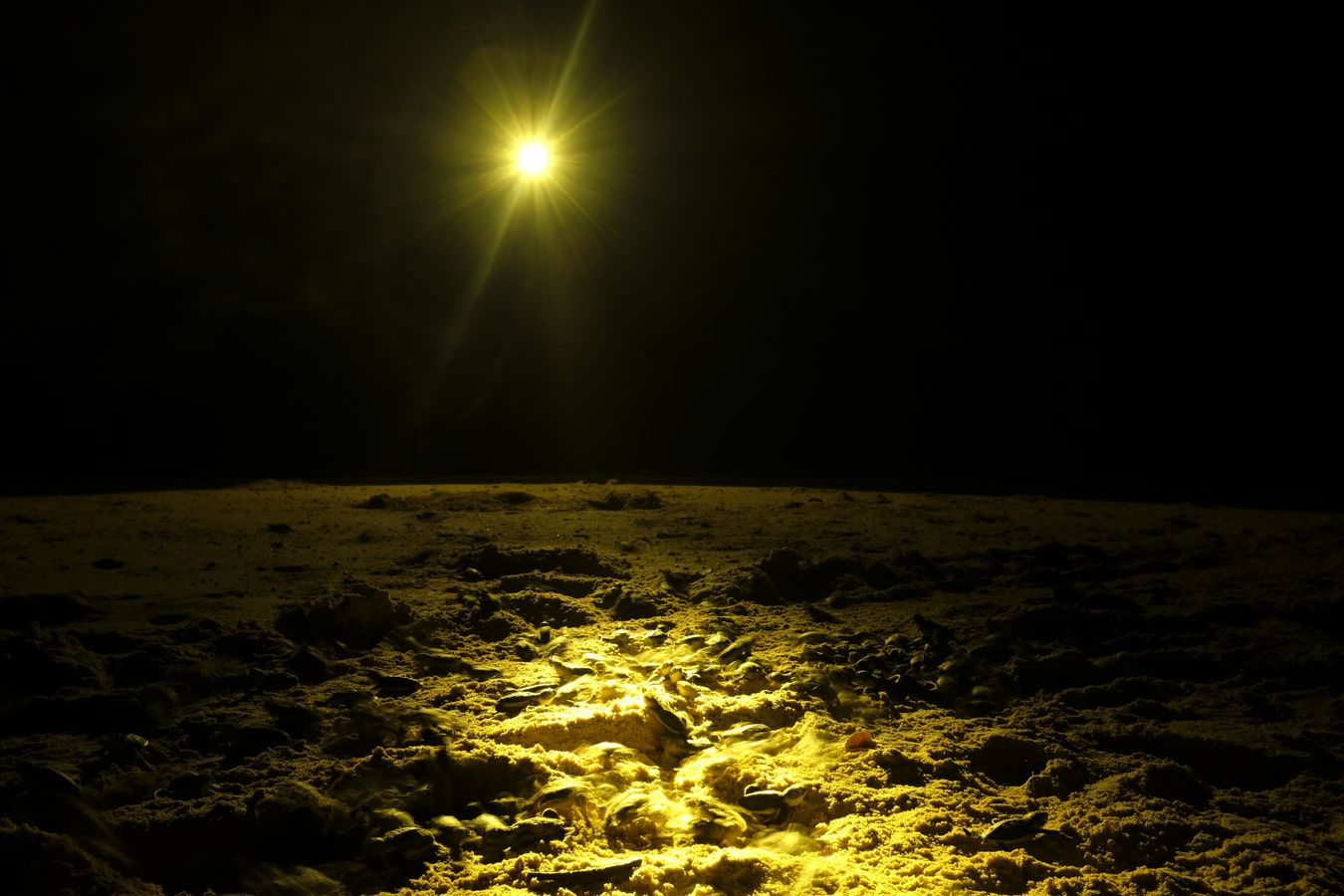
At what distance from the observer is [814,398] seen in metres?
10.1

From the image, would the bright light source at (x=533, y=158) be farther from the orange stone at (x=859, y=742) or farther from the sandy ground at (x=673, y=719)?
the orange stone at (x=859, y=742)

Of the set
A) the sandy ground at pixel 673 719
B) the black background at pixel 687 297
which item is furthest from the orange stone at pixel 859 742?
the black background at pixel 687 297

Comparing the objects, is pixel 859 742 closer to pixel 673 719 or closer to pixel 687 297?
pixel 673 719

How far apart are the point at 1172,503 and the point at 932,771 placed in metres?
4.66

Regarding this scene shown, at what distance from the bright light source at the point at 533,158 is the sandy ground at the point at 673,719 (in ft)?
25.2

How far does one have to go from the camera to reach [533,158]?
10258 mm

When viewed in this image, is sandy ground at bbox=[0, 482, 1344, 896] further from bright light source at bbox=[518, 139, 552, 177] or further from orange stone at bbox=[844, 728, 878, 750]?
bright light source at bbox=[518, 139, 552, 177]

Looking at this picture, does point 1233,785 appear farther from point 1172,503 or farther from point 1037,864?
point 1172,503

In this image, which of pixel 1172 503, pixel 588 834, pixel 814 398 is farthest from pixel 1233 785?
pixel 814 398

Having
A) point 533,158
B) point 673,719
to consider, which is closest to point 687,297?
point 533,158

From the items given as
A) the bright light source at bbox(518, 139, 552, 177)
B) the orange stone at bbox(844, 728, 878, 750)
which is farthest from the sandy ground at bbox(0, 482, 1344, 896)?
the bright light source at bbox(518, 139, 552, 177)

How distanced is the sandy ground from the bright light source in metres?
7.69

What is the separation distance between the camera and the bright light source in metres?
10.2

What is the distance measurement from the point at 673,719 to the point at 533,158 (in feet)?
31.1
